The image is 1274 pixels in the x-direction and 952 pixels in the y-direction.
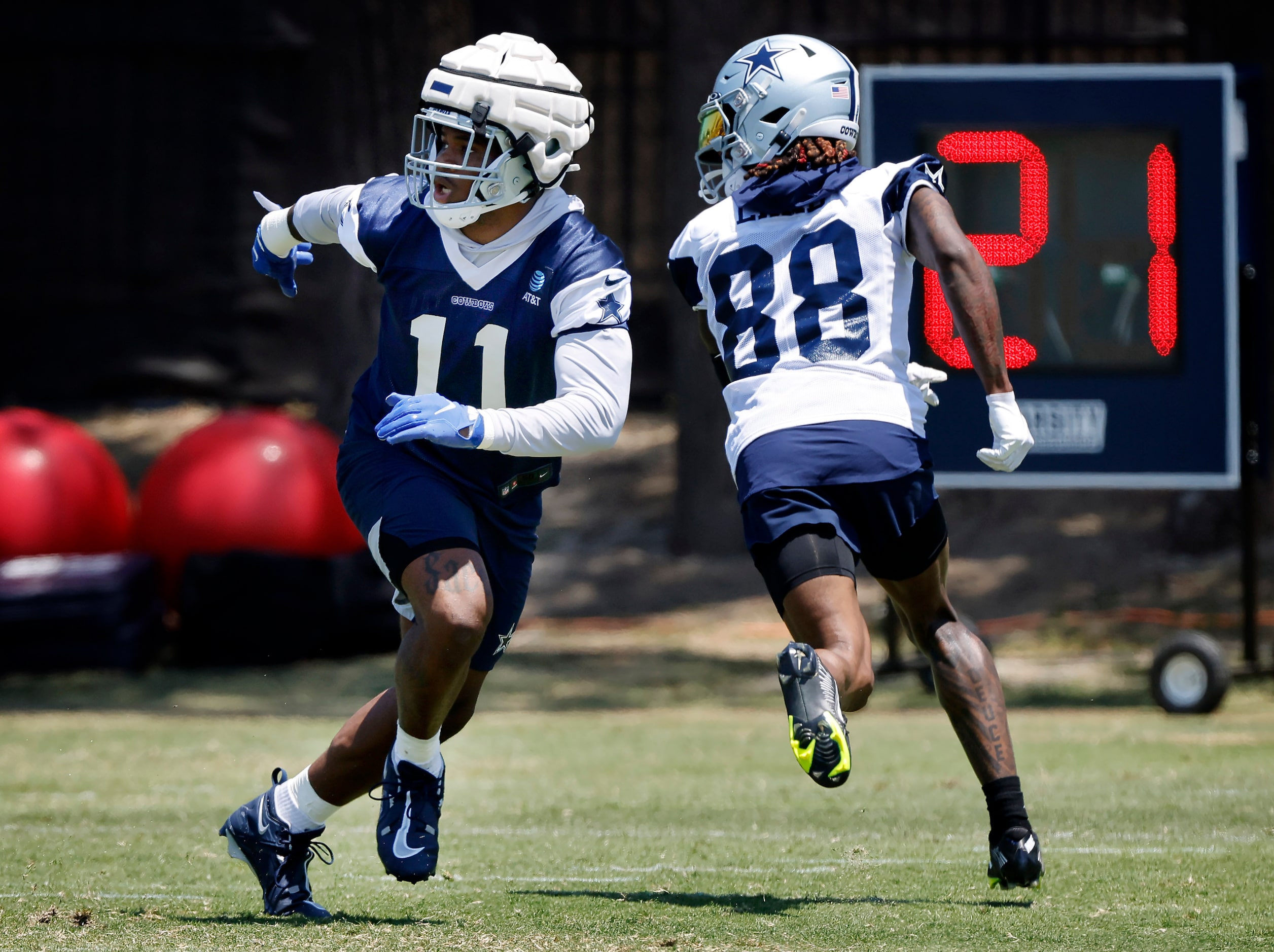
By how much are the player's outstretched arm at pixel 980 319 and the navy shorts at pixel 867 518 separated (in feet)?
0.66

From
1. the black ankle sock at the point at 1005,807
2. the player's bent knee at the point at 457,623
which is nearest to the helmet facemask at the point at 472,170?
the player's bent knee at the point at 457,623

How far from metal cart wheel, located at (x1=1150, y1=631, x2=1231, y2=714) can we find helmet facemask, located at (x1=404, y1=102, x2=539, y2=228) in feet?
18.9

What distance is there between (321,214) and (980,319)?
1.78 metres

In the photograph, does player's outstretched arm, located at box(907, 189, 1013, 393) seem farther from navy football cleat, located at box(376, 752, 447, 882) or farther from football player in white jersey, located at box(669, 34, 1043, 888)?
navy football cleat, located at box(376, 752, 447, 882)

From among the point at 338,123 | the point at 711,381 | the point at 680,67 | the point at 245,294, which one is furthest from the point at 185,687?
the point at 245,294

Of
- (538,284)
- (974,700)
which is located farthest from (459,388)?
(974,700)

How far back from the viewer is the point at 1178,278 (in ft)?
30.1

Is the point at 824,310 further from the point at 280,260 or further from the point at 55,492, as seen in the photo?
the point at 55,492

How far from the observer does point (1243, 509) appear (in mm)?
9602

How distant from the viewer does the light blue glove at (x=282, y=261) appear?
196 inches

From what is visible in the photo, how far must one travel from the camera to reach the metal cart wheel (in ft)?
29.6

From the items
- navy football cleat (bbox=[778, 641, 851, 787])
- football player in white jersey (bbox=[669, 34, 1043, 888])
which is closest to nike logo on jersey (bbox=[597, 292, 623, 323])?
football player in white jersey (bbox=[669, 34, 1043, 888])

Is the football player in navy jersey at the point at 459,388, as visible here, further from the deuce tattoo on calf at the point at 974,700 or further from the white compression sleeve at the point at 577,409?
the deuce tattoo on calf at the point at 974,700

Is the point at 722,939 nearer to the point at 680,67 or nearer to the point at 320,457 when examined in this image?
the point at 320,457
